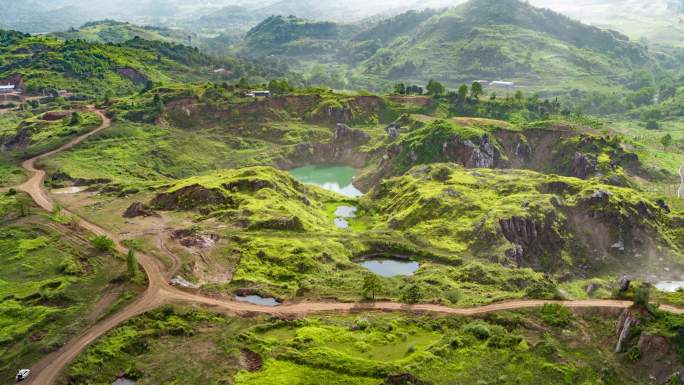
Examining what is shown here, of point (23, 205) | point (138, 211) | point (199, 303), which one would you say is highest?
point (23, 205)

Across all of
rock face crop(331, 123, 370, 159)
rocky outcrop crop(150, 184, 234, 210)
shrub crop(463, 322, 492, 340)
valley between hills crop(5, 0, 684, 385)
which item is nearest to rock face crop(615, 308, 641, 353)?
valley between hills crop(5, 0, 684, 385)

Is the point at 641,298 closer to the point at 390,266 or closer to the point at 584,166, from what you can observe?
the point at 390,266

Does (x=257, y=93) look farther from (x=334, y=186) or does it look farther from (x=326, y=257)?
(x=326, y=257)

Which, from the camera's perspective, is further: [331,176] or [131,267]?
[331,176]

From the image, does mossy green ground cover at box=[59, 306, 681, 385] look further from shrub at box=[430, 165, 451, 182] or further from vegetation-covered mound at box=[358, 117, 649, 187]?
vegetation-covered mound at box=[358, 117, 649, 187]

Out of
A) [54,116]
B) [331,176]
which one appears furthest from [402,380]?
[54,116]

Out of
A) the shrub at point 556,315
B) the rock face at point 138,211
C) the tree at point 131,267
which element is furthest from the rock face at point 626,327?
the rock face at point 138,211
